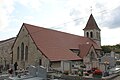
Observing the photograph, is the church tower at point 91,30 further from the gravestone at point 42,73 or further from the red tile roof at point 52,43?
the gravestone at point 42,73


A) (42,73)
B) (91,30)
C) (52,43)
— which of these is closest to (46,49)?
(52,43)

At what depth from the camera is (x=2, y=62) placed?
45.5m

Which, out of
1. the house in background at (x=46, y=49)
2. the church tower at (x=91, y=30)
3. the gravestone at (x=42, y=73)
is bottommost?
the gravestone at (x=42, y=73)

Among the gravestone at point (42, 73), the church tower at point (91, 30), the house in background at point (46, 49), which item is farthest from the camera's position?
the church tower at point (91, 30)

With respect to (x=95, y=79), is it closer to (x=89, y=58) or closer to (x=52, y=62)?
(x=52, y=62)

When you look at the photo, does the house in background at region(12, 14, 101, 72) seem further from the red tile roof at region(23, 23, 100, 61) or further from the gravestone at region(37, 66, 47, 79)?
the gravestone at region(37, 66, 47, 79)

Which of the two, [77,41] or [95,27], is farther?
[95,27]

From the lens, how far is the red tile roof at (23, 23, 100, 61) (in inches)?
1245

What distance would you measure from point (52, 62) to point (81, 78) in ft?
52.5

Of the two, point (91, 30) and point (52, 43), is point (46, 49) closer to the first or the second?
point (52, 43)

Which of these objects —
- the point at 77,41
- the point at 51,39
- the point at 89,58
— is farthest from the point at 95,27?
the point at 51,39

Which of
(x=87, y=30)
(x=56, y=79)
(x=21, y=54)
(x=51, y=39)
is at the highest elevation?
(x=87, y=30)

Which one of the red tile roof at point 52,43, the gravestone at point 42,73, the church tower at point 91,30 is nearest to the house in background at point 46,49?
the red tile roof at point 52,43

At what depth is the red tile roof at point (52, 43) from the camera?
31.6m
